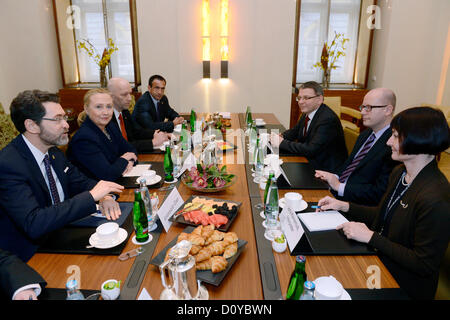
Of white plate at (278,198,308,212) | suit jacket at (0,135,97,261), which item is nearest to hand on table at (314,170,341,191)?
white plate at (278,198,308,212)

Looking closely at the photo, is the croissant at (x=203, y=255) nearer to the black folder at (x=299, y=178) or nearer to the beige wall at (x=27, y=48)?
the black folder at (x=299, y=178)

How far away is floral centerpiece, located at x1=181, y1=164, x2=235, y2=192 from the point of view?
1.88m

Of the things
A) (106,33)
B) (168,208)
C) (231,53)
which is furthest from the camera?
(106,33)

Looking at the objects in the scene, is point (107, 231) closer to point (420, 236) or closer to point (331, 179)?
point (420, 236)

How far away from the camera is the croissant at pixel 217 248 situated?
1.26 meters

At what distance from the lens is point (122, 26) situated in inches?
240

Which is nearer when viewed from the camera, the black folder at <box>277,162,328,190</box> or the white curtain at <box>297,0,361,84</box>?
the black folder at <box>277,162,328,190</box>

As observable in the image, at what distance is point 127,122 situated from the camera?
3324 millimetres

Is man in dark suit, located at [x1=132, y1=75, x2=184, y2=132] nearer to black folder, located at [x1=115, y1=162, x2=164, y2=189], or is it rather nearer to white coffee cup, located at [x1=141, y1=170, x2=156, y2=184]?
black folder, located at [x1=115, y1=162, x2=164, y2=189]

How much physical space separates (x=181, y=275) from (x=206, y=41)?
16.8 feet

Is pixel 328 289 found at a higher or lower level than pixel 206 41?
lower

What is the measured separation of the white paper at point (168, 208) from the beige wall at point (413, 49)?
200 inches

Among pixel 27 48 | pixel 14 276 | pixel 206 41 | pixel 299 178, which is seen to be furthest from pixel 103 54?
pixel 14 276

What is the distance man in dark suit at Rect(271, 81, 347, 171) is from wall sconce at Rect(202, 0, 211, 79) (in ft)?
9.76
